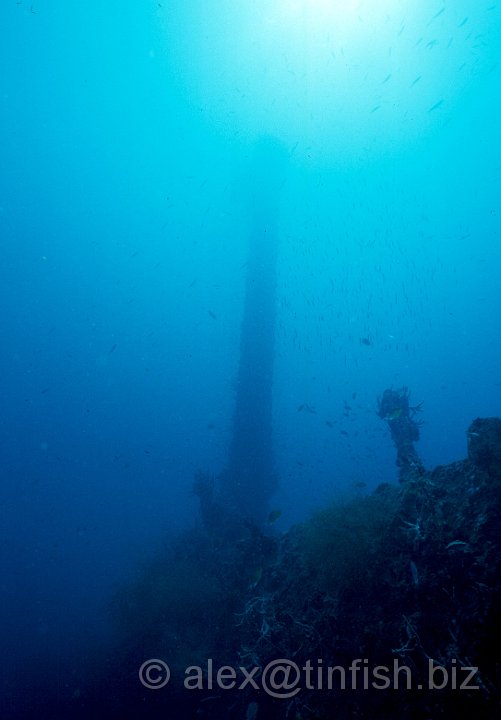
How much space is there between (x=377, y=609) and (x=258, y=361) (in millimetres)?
15621

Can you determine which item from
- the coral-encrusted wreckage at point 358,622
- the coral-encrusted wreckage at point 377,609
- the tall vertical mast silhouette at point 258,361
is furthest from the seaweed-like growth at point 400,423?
the tall vertical mast silhouette at point 258,361

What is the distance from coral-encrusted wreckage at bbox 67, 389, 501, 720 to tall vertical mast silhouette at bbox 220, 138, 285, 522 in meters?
8.40

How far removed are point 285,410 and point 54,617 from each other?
7291 cm

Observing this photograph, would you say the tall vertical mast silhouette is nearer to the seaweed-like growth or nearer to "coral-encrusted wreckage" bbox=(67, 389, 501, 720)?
the seaweed-like growth

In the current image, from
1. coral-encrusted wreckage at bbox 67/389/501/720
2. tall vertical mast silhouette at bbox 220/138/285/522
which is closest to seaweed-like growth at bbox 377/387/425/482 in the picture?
coral-encrusted wreckage at bbox 67/389/501/720

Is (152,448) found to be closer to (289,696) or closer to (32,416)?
(32,416)

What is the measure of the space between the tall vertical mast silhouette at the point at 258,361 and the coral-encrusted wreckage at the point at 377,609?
840 centimetres

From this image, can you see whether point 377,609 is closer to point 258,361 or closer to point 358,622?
point 358,622

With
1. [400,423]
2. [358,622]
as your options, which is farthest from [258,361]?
[358,622]

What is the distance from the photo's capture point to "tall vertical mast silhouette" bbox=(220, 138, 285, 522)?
16.9 metres

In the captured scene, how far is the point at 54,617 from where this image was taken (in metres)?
20.2

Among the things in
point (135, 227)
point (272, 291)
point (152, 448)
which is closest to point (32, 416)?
point (152, 448)

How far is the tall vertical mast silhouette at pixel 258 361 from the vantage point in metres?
16.9

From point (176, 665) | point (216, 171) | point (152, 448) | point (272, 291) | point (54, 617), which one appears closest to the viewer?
point (176, 665)
